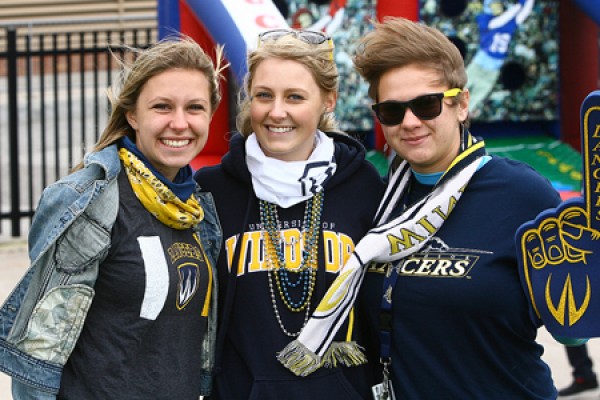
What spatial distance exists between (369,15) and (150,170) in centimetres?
387

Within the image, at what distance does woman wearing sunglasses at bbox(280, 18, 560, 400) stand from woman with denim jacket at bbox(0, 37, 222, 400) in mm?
359

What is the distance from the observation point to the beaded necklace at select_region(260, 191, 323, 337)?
2.94m

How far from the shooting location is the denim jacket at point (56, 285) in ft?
8.61

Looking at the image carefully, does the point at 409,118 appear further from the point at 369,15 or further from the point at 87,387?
the point at 369,15

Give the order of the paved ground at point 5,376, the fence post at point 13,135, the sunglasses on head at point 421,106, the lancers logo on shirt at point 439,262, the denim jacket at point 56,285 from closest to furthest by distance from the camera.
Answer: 1. the denim jacket at point 56,285
2. the lancers logo on shirt at point 439,262
3. the sunglasses on head at point 421,106
4. the paved ground at point 5,376
5. the fence post at point 13,135

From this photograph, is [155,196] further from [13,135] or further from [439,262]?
[13,135]

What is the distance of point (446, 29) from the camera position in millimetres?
6469

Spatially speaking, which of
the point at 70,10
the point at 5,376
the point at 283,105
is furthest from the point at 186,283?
the point at 70,10

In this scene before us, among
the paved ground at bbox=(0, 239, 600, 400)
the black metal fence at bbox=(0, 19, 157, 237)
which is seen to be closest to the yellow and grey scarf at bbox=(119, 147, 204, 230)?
the black metal fence at bbox=(0, 19, 157, 237)

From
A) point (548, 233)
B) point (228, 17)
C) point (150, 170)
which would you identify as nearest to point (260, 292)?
point (150, 170)

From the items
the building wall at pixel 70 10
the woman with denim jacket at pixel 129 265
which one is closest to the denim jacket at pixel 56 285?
the woman with denim jacket at pixel 129 265

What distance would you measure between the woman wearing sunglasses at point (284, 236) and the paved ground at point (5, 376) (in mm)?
2662

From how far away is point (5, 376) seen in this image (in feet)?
18.5

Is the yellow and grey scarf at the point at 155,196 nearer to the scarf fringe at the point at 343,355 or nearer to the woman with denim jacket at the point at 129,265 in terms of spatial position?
the woman with denim jacket at the point at 129,265
